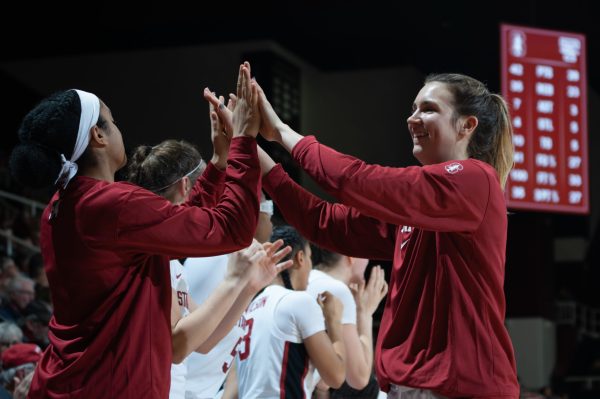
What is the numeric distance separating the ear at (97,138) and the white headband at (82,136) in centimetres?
2

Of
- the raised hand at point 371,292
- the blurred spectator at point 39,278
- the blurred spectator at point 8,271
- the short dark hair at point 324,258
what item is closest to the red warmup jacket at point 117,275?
the raised hand at point 371,292

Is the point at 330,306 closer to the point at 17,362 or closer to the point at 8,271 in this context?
the point at 17,362

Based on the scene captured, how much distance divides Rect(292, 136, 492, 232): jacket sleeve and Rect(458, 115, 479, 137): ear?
9.3 inches

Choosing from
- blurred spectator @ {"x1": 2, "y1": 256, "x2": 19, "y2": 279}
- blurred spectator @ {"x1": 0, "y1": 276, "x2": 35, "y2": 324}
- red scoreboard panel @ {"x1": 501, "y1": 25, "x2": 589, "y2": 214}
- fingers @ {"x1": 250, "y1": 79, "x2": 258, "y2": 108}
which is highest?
red scoreboard panel @ {"x1": 501, "y1": 25, "x2": 589, "y2": 214}

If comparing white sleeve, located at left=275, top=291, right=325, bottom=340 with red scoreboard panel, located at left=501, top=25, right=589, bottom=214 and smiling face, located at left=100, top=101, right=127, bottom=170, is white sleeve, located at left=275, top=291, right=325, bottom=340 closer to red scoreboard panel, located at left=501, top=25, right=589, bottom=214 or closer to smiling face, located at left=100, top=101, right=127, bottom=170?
smiling face, located at left=100, top=101, right=127, bottom=170

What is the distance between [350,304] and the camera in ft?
15.4

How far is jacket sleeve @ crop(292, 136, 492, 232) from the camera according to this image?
2.79 meters

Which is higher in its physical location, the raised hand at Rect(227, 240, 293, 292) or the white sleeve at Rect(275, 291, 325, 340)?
the raised hand at Rect(227, 240, 293, 292)

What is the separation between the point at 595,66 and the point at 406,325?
13.9 meters

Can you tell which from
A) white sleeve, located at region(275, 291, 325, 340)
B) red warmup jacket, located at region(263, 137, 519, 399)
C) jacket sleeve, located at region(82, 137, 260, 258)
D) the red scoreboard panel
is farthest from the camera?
the red scoreboard panel

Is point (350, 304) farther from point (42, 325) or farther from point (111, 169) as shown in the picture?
point (42, 325)

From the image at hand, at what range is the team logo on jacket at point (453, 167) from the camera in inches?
113

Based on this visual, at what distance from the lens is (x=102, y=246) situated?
106 inches

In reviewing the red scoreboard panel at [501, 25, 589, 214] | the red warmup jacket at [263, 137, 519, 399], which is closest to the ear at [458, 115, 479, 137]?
the red warmup jacket at [263, 137, 519, 399]
